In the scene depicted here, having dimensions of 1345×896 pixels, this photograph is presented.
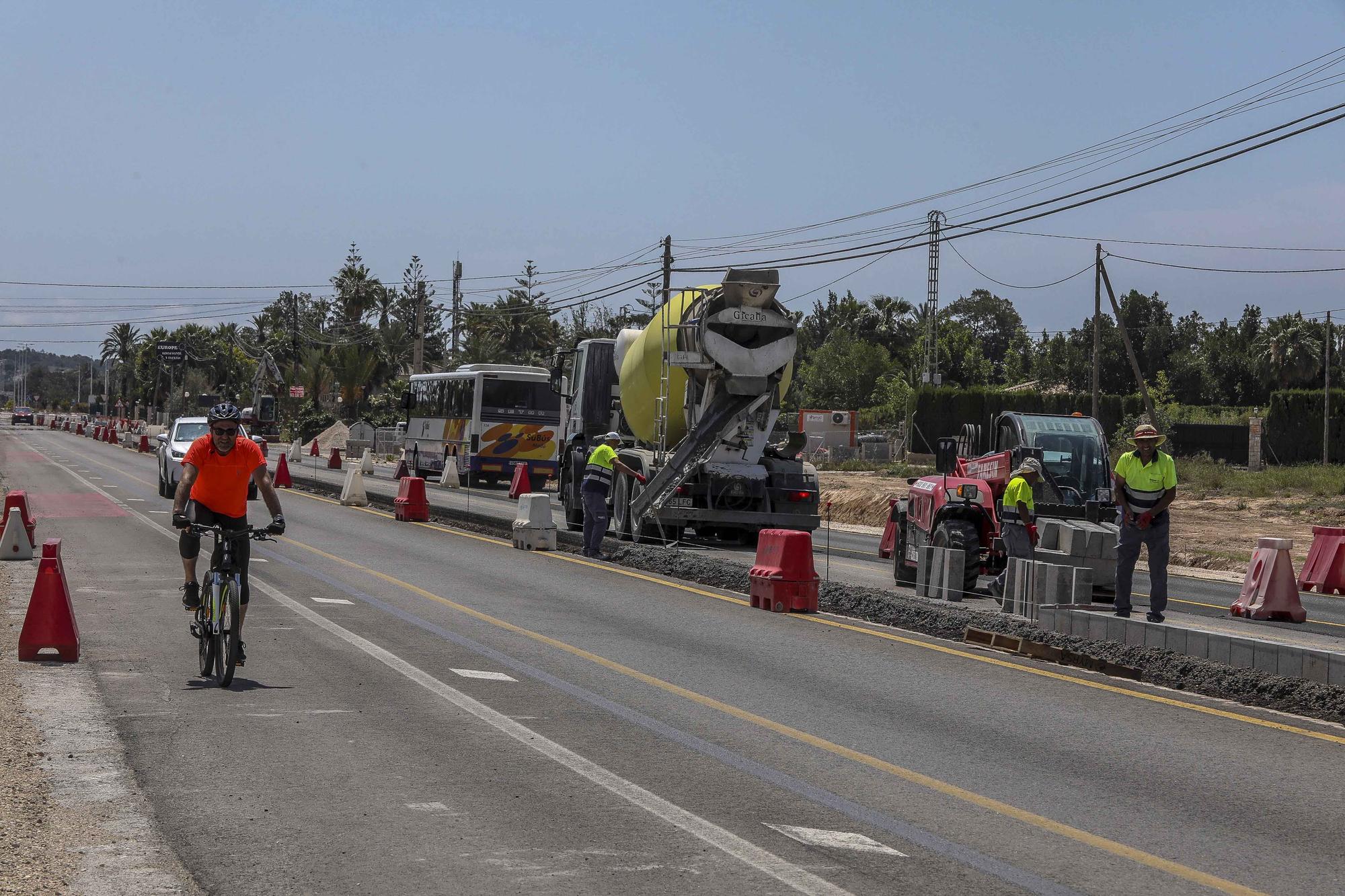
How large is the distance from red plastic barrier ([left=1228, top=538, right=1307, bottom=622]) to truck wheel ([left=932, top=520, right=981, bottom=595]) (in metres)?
2.92

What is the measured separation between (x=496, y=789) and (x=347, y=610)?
24.8ft

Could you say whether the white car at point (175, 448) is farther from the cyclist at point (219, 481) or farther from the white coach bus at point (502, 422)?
the cyclist at point (219, 481)

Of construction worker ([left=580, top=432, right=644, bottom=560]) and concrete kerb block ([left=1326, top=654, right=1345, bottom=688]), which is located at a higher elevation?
construction worker ([left=580, top=432, right=644, bottom=560])

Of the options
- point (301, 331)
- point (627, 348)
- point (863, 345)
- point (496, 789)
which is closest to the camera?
point (496, 789)

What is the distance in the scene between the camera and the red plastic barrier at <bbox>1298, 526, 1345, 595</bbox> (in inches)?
793

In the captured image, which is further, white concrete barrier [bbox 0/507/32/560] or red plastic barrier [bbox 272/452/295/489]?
red plastic barrier [bbox 272/452/295/489]

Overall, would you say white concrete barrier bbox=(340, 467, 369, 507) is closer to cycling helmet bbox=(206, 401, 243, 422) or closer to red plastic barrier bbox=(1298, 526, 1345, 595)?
red plastic barrier bbox=(1298, 526, 1345, 595)

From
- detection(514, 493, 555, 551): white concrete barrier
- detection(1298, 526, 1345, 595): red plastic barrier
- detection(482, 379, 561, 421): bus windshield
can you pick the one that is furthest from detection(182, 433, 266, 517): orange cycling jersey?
detection(482, 379, 561, 421): bus windshield

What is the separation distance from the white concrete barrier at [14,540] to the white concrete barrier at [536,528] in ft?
22.7

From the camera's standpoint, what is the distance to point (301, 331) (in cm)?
11394

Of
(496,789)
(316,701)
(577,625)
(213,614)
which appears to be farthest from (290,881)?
(577,625)

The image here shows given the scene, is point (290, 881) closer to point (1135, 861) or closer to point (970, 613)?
point (1135, 861)

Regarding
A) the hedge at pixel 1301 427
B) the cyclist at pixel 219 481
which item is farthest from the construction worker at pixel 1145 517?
the hedge at pixel 1301 427

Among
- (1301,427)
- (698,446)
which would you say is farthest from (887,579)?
(1301,427)
